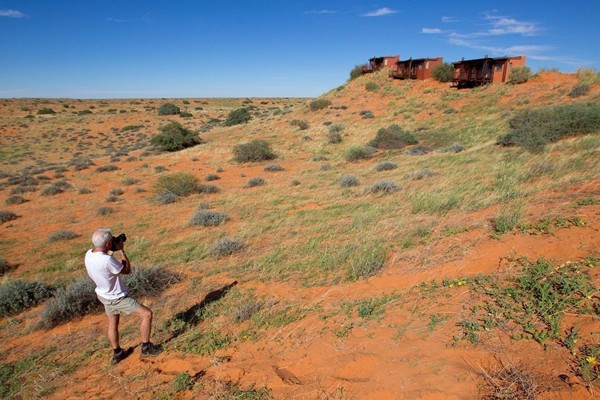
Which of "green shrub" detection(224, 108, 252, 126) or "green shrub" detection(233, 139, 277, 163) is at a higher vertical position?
"green shrub" detection(224, 108, 252, 126)

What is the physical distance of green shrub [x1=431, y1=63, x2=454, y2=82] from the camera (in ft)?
110

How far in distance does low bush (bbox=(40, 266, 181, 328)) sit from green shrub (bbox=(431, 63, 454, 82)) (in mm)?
35269

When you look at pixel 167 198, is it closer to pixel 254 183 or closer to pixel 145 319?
pixel 254 183

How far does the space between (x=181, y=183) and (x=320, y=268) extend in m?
10.6

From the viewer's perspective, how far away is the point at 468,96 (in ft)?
90.4

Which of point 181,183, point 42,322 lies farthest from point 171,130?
point 42,322

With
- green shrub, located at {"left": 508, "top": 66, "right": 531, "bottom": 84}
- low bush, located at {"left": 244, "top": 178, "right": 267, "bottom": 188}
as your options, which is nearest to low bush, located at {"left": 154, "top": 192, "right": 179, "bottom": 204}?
low bush, located at {"left": 244, "top": 178, "right": 267, "bottom": 188}

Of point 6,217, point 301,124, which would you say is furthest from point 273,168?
point 301,124

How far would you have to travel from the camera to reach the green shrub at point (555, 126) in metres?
11.5

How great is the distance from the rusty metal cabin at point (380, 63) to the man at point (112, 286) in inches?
1761

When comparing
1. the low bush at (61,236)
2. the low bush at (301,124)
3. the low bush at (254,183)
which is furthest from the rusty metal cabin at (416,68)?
the low bush at (61,236)

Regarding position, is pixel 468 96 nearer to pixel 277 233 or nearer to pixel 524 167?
pixel 524 167

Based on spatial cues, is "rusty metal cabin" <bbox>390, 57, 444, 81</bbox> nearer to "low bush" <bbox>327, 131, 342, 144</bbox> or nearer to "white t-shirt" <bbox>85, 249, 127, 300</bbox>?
"low bush" <bbox>327, 131, 342, 144</bbox>

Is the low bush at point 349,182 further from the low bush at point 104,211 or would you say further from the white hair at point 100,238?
the white hair at point 100,238
